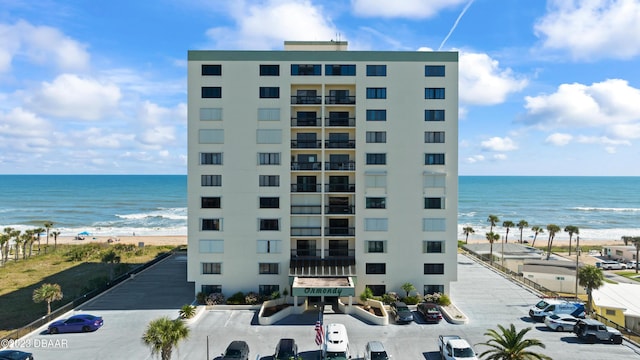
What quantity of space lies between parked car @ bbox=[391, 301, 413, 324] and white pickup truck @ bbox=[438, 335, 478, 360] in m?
6.64

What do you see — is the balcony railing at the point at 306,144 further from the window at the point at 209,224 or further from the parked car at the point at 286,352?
the parked car at the point at 286,352

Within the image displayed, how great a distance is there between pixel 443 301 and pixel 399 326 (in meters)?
7.06

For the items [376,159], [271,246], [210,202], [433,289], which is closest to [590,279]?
[433,289]

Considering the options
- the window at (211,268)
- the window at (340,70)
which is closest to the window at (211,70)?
the window at (340,70)

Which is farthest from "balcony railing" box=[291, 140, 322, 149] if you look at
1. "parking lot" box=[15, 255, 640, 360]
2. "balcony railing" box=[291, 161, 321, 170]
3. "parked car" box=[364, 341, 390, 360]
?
"parked car" box=[364, 341, 390, 360]

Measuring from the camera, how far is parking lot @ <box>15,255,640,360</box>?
2938 cm

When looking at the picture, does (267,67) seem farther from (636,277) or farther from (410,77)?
(636,277)

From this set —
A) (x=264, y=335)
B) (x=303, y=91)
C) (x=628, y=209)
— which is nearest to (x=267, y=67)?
(x=303, y=91)

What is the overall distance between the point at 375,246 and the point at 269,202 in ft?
40.2

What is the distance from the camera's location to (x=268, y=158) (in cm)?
4191

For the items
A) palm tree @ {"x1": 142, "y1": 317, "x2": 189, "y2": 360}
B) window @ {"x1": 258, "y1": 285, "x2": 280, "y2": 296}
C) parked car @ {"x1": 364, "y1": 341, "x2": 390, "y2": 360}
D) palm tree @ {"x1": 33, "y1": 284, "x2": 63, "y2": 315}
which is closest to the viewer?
palm tree @ {"x1": 142, "y1": 317, "x2": 189, "y2": 360}

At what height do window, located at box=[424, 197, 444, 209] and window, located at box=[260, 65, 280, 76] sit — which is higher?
window, located at box=[260, 65, 280, 76]

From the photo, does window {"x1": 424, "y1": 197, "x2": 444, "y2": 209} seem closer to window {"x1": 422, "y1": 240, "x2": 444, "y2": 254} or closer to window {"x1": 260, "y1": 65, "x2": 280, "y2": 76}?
window {"x1": 422, "y1": 240, "x2": 444, "y2": 254}

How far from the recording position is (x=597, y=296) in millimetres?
41406
